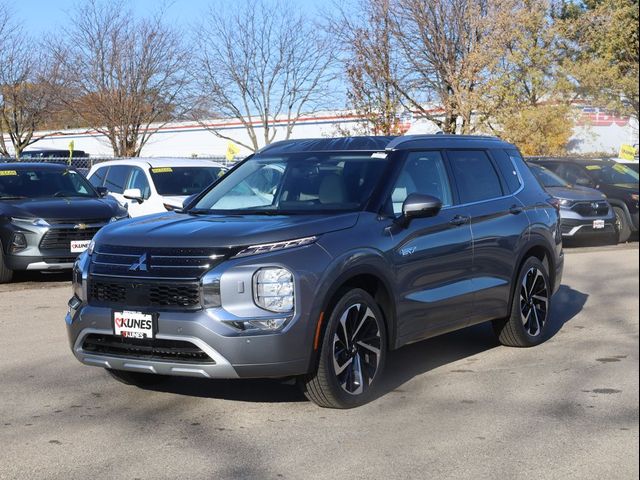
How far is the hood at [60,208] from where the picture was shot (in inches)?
474

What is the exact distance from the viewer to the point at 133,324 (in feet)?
17.8

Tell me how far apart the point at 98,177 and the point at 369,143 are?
10.4 meters

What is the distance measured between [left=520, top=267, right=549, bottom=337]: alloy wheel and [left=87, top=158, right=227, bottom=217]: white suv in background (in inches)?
300

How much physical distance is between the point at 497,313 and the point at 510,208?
878mm

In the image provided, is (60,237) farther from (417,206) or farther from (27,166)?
(417,206)

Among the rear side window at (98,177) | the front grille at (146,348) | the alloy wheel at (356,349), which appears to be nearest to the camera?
the front grille at (146,348)

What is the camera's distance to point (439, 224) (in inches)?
255

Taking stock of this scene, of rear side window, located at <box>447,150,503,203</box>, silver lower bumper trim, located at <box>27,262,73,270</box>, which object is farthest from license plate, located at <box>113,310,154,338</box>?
silver lower bumper trim, located at <box>27,262,73,270</box>

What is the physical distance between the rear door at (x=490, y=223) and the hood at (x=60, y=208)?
657 cm

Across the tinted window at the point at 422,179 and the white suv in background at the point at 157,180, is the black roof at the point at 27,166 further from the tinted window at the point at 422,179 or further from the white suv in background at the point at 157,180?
the tinted window at the point at 422,179

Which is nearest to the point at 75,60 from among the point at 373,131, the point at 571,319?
the point at 373,131

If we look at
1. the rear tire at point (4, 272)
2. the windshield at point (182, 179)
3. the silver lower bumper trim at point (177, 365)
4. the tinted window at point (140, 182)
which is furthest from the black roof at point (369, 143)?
the tinted window at point (140, 182)

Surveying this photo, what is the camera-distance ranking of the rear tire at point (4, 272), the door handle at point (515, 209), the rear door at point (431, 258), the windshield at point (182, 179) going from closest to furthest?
the rear door at point (431, 258) → the door handle at point (515, 209) → the rear tire at point (4, 272) → the windshield at point (182, 179)

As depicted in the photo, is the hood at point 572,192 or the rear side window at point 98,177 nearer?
the hood at point 572,192
